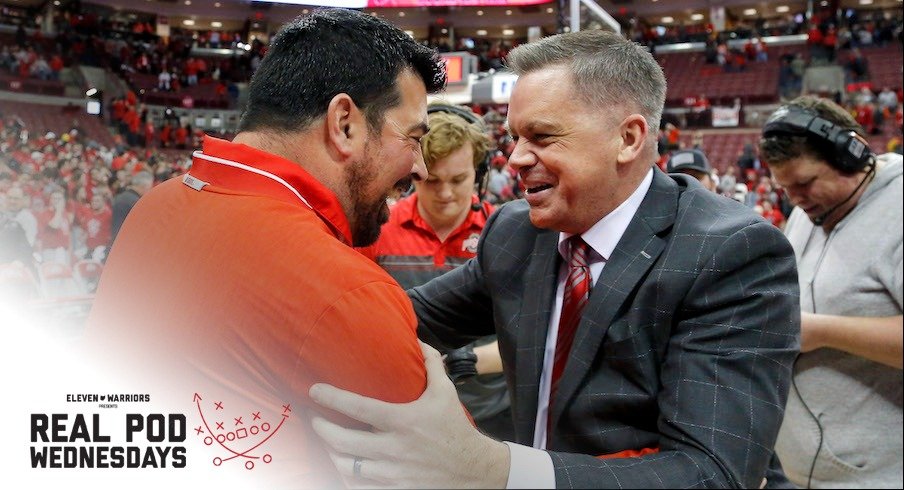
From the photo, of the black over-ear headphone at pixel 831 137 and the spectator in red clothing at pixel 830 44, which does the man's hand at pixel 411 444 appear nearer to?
the black over-ear headphone at pixel 831 137

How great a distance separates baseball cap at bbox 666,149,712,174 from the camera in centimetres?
231

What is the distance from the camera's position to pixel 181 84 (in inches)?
198

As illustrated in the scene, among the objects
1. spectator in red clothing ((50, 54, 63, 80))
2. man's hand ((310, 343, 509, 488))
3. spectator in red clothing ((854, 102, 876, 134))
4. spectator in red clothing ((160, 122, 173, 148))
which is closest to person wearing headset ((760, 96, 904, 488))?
man's hand ((310, 343, 509, 488))

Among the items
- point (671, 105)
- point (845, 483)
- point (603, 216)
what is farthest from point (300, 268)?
point (671, 105)

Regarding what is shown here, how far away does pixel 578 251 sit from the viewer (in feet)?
3.02

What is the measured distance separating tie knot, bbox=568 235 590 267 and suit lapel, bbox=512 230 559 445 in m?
0.02

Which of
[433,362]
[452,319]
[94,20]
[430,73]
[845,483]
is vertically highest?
[94,20]

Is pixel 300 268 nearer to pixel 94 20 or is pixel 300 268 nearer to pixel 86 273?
pixel 86 273

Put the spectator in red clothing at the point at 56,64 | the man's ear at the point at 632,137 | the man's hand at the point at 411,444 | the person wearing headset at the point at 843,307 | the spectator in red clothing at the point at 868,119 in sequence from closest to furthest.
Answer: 1. the man's hand at the point at 411,444
2. the man's ear at the point at 632,137
3. the person wearing headset at the point at 843,307
4. the spectator in red clothing at the point at 56,64
5. the spectator in red clothing at the point at 868,119

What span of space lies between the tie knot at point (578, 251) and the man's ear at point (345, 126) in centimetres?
32

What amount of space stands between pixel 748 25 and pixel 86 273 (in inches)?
753

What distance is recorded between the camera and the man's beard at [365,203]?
0.79 meters

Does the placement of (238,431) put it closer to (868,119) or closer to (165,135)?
(165,135)

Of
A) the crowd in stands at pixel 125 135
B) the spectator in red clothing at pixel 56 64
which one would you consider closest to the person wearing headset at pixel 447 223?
the crowd in stands at pixel 125 135
